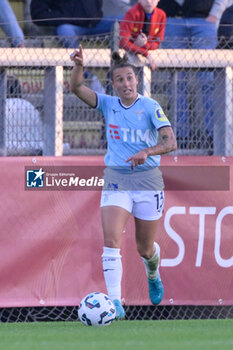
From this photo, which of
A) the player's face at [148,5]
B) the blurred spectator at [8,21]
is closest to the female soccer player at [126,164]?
the player's face at [148,5]

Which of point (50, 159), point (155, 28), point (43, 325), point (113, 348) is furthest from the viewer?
point (155, 28)

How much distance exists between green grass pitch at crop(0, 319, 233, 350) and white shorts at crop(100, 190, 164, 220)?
3.15 feet

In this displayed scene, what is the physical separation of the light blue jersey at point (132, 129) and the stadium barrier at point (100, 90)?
144 centimetres

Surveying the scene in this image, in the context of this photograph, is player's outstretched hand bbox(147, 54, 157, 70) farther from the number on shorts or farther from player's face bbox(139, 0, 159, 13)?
the number on shorts

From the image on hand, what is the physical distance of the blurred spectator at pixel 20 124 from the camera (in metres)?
8.45

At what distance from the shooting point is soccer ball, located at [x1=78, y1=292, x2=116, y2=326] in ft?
21.1

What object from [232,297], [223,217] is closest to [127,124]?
[223,217]

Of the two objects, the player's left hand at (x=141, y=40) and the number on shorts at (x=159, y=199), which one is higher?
the player's left hand at (x=141, y=40)

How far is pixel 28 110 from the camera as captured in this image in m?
8.84

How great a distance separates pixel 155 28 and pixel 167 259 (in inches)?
116

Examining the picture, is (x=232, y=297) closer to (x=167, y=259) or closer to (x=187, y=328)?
(x=167, y=259)

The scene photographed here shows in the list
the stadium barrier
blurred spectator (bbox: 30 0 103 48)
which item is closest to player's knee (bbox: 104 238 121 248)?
the stadium barrier

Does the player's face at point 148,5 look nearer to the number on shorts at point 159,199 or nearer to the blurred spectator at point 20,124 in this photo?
the blurred spectator at point 20,124

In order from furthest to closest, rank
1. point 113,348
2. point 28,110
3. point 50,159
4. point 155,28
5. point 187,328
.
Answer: point 155,28
point 28,110
point 50,159
point 187,328
point 113,348
